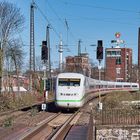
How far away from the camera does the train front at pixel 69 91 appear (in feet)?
115

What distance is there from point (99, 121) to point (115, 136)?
7.65 ft

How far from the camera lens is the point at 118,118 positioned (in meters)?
28.8

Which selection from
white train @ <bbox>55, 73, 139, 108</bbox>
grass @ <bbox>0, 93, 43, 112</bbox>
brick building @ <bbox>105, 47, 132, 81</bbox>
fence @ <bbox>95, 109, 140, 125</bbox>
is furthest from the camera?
brick building @ <bbox>105, 47, 132, 81</bbox>

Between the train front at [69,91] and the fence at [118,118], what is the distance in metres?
4.76

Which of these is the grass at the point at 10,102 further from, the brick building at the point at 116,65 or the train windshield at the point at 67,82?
the brick building at the point at 116,65

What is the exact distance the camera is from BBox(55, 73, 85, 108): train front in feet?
115

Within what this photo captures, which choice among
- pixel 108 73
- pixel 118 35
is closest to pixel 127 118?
pixel 118 35

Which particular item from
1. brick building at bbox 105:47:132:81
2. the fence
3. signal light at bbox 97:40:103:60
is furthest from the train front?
brick building at bbox 105:47:132:81

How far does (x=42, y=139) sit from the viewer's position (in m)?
19.4

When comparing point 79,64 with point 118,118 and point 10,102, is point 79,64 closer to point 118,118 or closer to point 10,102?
point 10,102

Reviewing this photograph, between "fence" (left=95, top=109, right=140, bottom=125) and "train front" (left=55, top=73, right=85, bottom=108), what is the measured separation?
187 inches

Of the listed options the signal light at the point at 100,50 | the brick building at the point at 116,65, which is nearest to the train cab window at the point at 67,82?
the signal light at the point at 100,50

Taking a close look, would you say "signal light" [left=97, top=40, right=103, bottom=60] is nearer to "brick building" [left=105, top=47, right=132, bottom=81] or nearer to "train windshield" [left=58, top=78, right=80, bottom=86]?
"train windshield" [left=58, top=78, right=80, bottom=86]

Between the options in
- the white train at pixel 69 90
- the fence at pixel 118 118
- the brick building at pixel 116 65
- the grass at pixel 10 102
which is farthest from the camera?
the brick building at pixel 116 65
